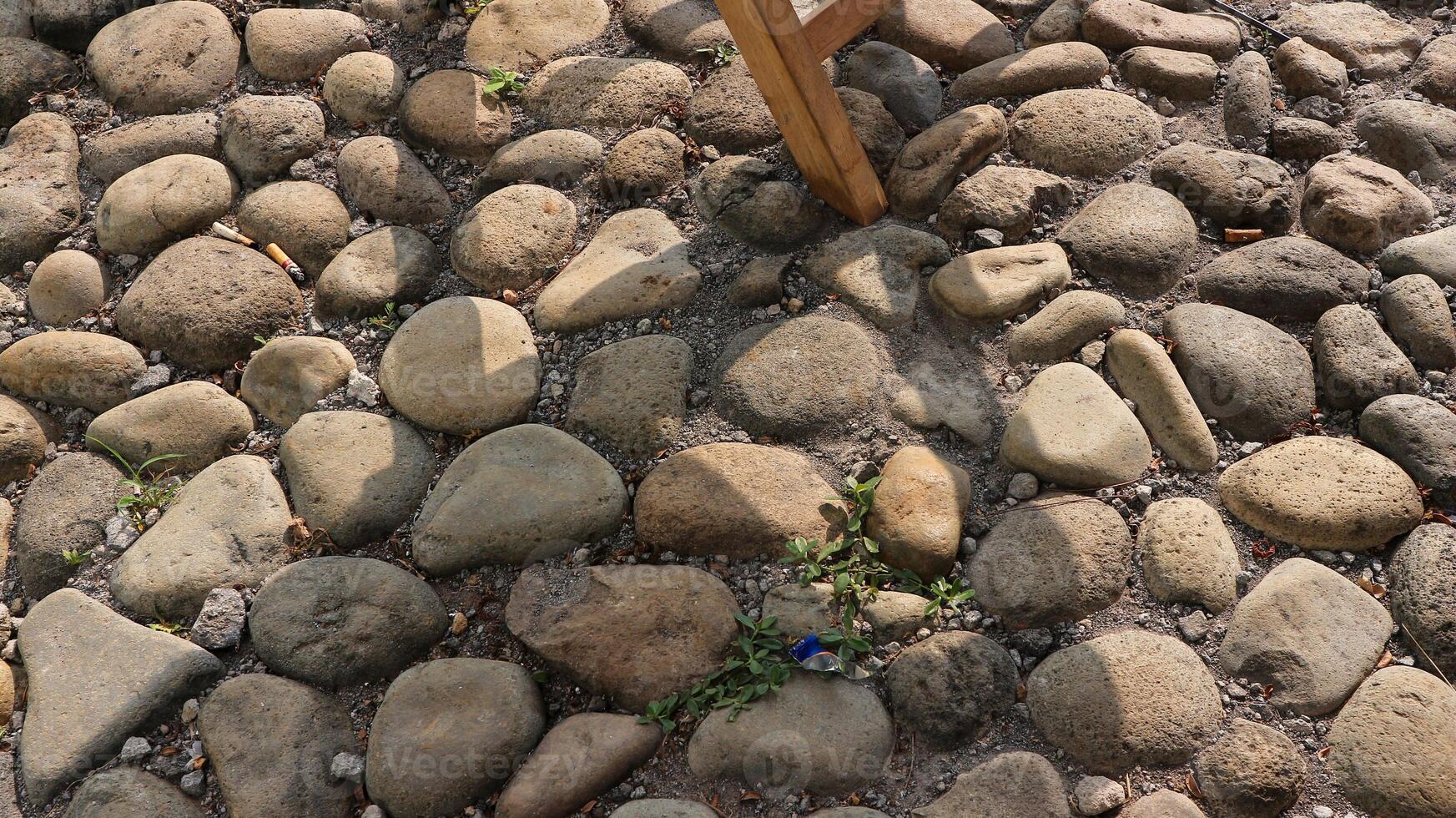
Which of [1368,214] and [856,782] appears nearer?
[856,782]

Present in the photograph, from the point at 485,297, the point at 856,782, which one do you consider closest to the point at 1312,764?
the point at 856,782

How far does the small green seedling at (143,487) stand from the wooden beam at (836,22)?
2.37 m

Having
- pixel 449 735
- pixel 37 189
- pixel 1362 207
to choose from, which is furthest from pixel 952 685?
pixel 37 189

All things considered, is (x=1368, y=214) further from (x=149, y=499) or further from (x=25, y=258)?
(x=25, y=258)

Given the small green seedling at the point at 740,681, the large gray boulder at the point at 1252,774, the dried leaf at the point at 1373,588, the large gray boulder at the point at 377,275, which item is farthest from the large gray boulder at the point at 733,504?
the dried leaf at the point at 1373,588

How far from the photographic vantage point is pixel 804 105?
3.11 m

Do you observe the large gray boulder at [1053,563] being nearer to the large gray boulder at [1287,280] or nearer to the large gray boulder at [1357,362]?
the large gray boulder at [1357,362]

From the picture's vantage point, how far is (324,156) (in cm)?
386

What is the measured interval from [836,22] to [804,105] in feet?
0.94

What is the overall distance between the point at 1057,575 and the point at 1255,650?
49 centimetres

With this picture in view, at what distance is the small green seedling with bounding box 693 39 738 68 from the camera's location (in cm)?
397

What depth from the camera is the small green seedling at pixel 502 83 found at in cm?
393

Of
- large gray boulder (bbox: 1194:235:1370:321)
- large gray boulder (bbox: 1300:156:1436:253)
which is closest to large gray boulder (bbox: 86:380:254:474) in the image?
large gray boulder (bbox: 1194:235:1370:321)

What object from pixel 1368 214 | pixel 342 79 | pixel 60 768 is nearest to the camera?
pixel 60 768
